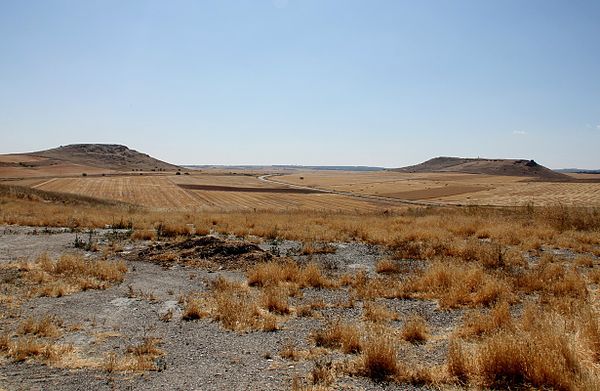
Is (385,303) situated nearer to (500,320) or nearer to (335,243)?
(500,320)

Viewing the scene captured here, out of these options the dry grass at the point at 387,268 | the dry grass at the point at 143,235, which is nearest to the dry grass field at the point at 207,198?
the dry grass at the point at 143,235

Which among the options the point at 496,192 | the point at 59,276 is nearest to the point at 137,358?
the point at 59,276

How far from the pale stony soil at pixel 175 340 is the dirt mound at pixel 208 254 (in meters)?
1.32

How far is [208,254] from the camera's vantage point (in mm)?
15180

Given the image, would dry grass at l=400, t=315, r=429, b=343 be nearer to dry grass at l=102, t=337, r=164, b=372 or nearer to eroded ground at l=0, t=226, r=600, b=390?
eroded ground at l=0, t=226, r=600, b=390

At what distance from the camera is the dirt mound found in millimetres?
14195

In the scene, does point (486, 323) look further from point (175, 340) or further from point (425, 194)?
point (425, 194)

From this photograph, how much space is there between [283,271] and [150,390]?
266 inches

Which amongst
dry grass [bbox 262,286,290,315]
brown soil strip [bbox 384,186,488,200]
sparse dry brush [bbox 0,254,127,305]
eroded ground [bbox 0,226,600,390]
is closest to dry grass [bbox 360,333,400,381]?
eroded ground [bbox 0,226,600,390]

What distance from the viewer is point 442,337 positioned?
7.46 meters

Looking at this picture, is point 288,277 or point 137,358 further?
point 288,277

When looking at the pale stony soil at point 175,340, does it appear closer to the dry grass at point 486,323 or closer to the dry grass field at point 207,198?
the dry grass at point 486,323

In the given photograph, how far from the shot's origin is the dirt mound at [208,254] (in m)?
14.2

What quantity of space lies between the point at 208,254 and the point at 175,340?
25.7 feet
